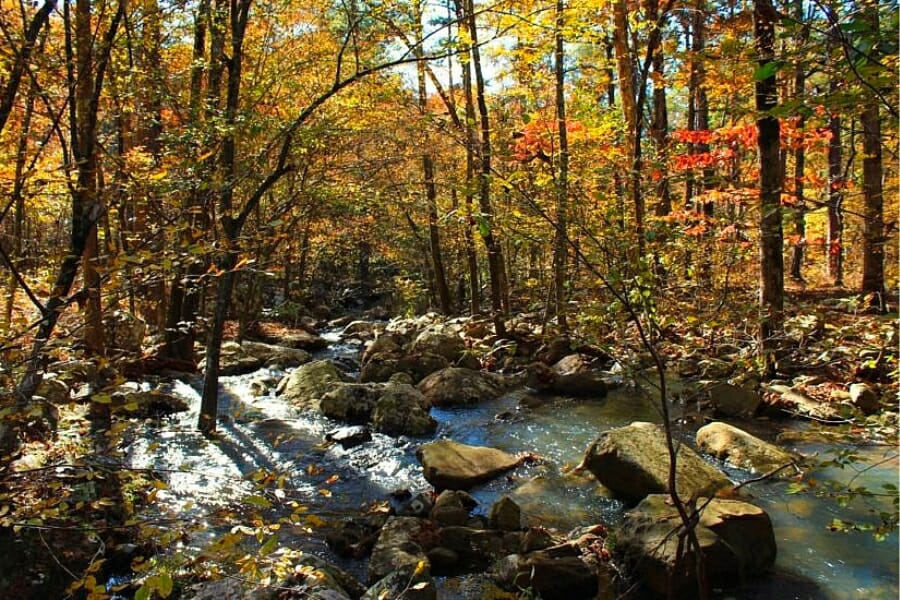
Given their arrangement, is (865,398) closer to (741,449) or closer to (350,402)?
(741,449)

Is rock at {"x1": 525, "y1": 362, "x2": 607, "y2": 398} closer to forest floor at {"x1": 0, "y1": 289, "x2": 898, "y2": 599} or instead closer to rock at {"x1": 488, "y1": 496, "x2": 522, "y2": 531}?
rock at {"x1": 488, "y1": 496, "x2": 522, "y2": 531}

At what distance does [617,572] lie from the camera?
14.7ft

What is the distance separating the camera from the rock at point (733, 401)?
798 cm

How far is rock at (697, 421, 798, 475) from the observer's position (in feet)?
20.0

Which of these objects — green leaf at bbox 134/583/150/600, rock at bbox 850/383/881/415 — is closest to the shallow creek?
rock at bbox 850/383/881/415

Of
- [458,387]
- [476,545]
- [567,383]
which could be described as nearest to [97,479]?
[476,545]

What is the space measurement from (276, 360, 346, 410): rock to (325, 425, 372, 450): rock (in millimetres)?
1576

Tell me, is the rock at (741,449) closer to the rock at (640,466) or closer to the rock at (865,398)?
the rock at (640,466)

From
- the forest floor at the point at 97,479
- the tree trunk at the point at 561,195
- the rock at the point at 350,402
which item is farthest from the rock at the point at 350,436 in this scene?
the tree trunk at the point at 561,195

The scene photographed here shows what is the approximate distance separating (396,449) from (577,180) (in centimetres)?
518

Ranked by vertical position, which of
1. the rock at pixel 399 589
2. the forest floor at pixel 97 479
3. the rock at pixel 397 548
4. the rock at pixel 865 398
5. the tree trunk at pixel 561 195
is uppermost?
the tree trunk at pixel 561 195

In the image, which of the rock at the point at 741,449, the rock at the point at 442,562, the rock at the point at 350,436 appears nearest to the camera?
the rock at the point at 442,562

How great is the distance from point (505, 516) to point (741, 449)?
119 inches

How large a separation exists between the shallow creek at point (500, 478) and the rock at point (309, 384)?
0.27 meters
